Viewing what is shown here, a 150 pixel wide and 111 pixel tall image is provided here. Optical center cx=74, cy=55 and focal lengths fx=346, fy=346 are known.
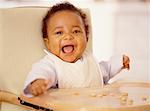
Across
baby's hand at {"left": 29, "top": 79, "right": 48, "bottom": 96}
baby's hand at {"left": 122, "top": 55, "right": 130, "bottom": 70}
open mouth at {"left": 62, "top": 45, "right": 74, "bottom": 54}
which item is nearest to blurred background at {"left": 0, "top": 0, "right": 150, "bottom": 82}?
baby's hand at {"left": 122, "top": 55, "right": 130, "bottom": 70}

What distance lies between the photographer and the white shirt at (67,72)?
0.89 meters

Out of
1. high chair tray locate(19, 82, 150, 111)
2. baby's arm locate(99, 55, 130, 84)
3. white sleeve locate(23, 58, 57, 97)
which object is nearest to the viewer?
high chair tray locate(19, 82, 150, 111)

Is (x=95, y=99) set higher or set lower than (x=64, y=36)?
lower

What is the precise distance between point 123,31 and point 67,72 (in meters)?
0.31

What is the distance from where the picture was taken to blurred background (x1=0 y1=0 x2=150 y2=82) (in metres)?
1.06

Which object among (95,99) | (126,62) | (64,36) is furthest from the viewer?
(126,62)

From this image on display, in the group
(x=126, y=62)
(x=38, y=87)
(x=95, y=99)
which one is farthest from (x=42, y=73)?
(x=126, y=62)

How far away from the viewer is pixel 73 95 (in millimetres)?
832

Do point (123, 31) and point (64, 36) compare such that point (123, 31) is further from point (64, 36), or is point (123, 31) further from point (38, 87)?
point (38, 87)

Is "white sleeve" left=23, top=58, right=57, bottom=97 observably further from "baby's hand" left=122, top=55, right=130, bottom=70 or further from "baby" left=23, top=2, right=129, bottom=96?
"baby's hand" left=122, top=55, right=130, bottom=70

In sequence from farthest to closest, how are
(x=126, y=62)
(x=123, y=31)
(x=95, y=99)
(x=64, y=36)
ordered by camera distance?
(x=123, y=31) → (x=126, y=62) → (x=64, y=36) → (x=95, y=99)

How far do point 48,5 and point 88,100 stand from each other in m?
0.32

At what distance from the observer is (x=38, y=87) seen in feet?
2.73

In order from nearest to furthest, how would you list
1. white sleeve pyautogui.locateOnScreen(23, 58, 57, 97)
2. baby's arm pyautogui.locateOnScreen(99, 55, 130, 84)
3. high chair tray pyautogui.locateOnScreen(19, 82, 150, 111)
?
high chair tray pyautogui.locateOnScreen(19, 82, 150, 111), white sleeve pyautogui.locateOnScreen(23, 58, 57, 97), baby's arm pyautogui.locateOnScreen(99, 55, 130, 84)
